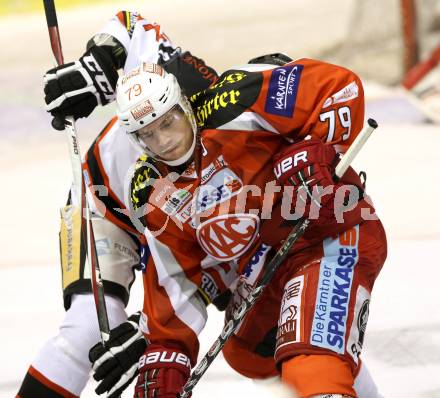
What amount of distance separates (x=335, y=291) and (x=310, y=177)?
0.30 meters

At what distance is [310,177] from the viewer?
105 inches

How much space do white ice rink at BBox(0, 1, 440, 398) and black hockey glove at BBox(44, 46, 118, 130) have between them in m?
1.01

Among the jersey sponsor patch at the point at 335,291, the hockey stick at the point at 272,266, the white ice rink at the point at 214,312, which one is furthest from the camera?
the white ice rink at the point at 214,312

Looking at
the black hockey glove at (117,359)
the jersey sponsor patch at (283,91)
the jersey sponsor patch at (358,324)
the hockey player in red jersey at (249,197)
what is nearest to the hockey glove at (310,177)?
the hockey player in red jersey at (249,197)

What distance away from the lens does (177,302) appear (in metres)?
2.88

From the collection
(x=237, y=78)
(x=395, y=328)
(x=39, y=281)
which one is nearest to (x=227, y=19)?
(x=39, y=281)

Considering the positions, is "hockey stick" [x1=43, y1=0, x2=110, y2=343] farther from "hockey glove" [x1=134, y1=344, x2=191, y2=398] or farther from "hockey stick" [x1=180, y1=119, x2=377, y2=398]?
"hockey stick" [x1=180, y1=119, x2=377, y2=398]

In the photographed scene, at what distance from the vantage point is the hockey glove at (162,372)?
277 cm

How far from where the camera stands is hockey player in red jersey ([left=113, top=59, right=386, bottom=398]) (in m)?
2.70

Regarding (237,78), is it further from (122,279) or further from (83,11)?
(83,11)

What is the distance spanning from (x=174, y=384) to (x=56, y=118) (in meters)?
0.90

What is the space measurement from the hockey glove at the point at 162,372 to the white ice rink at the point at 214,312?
587 mm

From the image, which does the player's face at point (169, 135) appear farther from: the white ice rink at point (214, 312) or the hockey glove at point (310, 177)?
the white ice rink at point (214, 312)

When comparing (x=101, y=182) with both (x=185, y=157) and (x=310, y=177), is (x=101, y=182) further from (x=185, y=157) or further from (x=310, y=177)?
(x=310, y=177)
